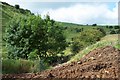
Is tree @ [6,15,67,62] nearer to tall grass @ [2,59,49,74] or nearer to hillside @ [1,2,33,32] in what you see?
tall grass @ [2,59,49,74]

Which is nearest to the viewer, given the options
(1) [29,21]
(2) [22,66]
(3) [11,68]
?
(3) [11,68]

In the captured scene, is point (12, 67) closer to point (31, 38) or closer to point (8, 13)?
point (31, 38)

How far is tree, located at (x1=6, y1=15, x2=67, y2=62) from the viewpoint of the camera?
47250mm

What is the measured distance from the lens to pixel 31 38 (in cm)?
4741

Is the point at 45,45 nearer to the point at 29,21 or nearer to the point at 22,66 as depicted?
the point at 29,21

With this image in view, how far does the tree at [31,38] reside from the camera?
47250 mm

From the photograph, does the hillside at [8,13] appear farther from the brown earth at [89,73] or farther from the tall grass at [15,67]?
the brown earth at [89,73]

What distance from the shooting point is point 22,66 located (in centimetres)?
1634

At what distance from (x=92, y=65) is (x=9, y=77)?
250 cm

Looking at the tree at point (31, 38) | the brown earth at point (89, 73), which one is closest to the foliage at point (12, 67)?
the brown earth at point (89, 73)

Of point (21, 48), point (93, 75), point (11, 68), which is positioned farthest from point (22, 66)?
point (21, 48)

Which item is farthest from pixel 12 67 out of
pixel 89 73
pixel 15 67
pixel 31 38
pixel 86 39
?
pixel 86 39

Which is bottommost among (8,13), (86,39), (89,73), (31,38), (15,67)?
(15,67)

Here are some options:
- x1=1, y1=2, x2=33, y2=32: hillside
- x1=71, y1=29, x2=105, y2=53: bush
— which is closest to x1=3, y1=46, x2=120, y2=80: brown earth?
x1=71, y1=29, x2=105, y2=53: bush
